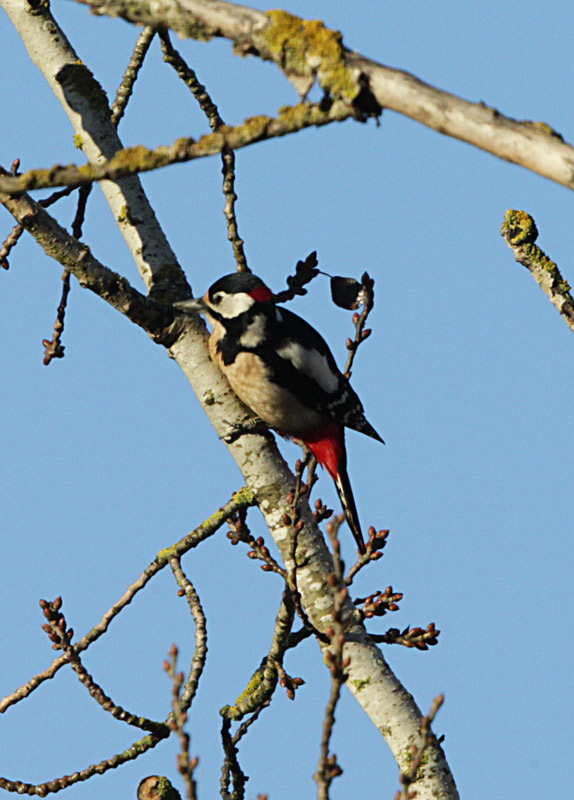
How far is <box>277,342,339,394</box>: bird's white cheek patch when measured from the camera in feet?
17.7

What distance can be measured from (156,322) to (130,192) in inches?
27.0

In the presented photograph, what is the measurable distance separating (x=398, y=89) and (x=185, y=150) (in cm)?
60

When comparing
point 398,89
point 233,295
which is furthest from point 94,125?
point 398,89

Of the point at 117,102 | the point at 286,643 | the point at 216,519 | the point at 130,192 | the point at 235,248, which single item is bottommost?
the point at 286,643

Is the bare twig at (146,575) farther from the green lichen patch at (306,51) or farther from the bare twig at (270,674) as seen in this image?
the green lichen patch at (306,51)

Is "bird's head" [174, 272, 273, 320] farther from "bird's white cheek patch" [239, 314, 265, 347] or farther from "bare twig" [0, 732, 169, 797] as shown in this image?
"bare twig" [0, 732, 169, 797]

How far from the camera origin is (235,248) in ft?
15.2

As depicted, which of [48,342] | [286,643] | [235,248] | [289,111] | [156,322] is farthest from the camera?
[48,342]

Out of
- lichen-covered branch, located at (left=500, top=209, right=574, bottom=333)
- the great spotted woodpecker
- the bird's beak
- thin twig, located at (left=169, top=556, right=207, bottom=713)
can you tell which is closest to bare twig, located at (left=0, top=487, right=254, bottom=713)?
thin twig, located at (left=169, top=556, right=207, bottom=713)

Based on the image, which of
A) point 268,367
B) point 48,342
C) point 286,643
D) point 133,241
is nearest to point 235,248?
point 133,241

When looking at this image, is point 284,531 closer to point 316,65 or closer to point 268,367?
point 268,367

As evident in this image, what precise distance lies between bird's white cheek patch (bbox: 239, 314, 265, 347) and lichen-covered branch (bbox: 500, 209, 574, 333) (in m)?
1.84

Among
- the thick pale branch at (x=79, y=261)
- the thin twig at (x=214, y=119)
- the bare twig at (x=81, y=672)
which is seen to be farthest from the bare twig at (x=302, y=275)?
the bare twig at (x=81, y=672)

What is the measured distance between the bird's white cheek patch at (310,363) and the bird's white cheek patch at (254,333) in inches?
5.6
